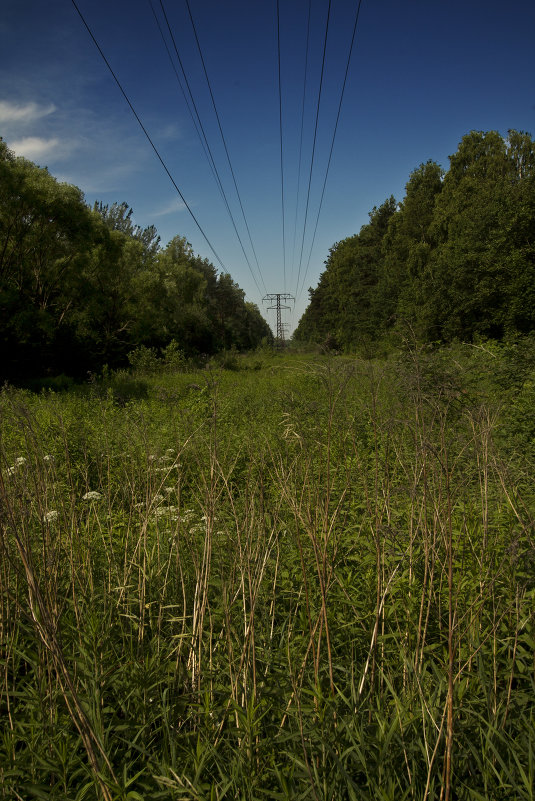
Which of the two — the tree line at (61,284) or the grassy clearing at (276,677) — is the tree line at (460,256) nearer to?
Result: the grassy clearing at (276,677)

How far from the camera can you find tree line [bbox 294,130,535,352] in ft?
67.4

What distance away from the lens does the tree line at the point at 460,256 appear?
20531mm

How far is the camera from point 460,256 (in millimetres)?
22641

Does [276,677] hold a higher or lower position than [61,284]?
lower

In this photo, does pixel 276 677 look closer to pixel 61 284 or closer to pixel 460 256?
pixel 61 284

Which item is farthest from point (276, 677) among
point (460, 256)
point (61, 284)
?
point (460, 256)

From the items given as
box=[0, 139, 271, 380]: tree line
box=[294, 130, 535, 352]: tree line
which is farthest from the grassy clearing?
box=[0, 139, 271, 380]: tree line

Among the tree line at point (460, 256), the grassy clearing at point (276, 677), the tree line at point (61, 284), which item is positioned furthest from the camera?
the tree line at point (460, 256)

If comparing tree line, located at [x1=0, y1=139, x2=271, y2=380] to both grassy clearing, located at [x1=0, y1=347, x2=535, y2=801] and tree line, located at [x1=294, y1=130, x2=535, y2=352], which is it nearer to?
tree line, located at [x1=294, y1=130, x2=535, y2=352]

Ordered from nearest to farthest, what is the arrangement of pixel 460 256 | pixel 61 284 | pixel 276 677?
pixel 276 677, pixel 61 284, pixel 460 256

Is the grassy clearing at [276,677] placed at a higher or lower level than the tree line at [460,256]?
lower

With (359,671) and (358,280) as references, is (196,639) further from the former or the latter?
(358,280)

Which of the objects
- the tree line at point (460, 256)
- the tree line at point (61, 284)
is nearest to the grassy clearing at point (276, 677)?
the tree line at point (460, 256)

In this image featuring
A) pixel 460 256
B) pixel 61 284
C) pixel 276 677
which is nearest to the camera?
pixel 276 677
